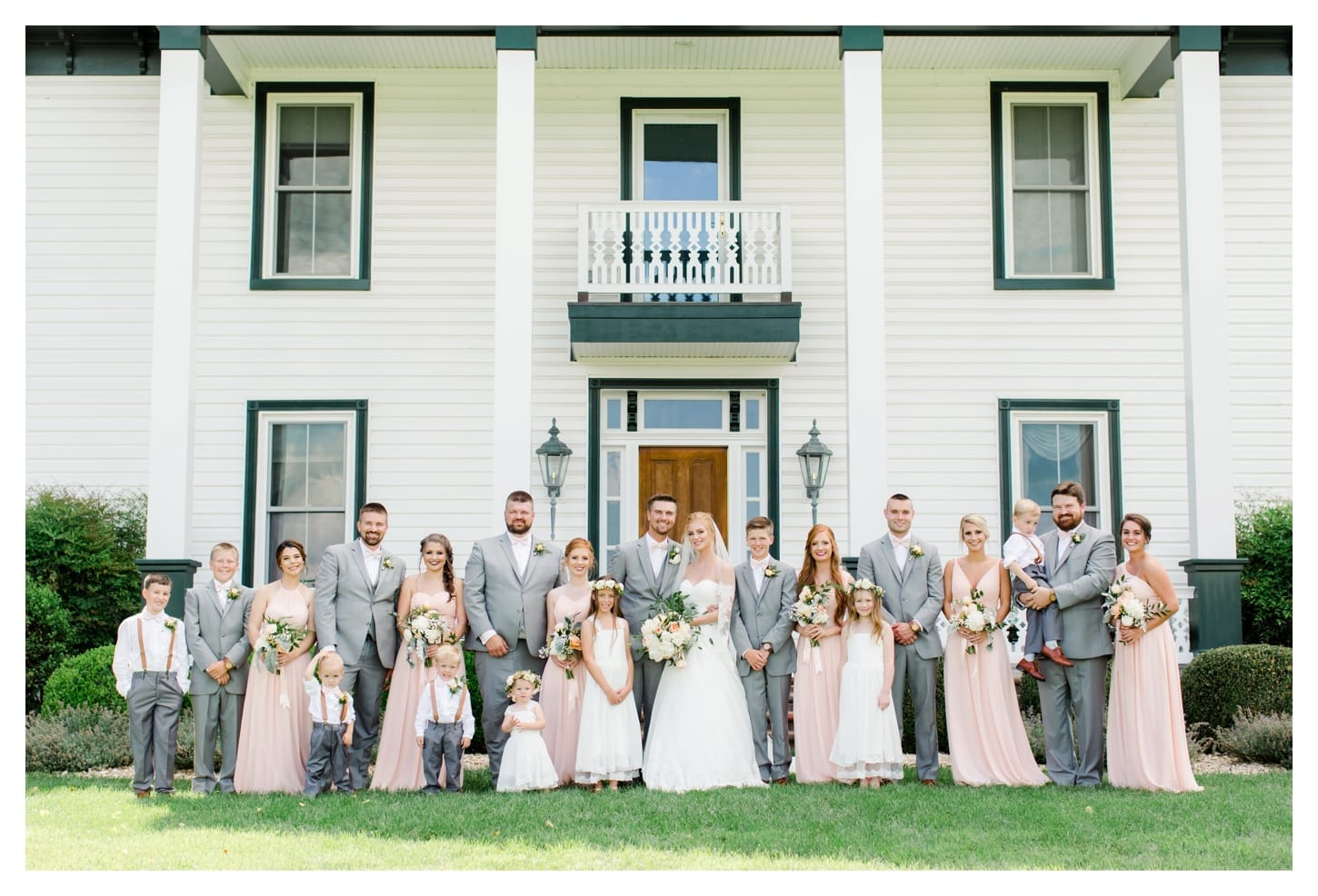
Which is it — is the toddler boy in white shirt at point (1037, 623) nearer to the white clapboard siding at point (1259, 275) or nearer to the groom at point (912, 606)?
the groom at point (912, 606)

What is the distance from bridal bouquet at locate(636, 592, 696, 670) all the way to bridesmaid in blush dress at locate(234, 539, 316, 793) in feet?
8.00

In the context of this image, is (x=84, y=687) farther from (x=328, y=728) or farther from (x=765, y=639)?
(x=765, y=639)

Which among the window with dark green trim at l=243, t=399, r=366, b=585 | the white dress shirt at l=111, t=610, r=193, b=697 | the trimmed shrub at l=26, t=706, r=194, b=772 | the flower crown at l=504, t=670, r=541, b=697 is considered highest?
the window with dark green trim at l=243, t=399, r=366, b=585

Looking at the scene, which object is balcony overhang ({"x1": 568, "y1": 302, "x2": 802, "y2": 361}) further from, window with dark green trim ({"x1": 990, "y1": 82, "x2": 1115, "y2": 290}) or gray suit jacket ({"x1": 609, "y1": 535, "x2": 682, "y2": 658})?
gray suit jacket ({"x1": 609, "y1": 535, "x2": 682, "y2": 658})

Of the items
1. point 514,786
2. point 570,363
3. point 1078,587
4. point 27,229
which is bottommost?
point 514,786

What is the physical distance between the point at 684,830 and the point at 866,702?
Result: 2.10m

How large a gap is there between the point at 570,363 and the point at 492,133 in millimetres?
2827

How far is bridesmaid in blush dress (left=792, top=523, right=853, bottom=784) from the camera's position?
9.43 meters

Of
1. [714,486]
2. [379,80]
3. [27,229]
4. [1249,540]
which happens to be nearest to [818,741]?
[714,486]

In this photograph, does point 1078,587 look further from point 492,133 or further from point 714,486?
point 492,133

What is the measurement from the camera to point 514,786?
29.5 ft

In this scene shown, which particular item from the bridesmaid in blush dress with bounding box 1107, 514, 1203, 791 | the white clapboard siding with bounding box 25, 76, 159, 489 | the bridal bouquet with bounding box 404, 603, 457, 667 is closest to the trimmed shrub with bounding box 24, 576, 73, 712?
the white clapboard siding with bounding box 25, 76, 159, 489

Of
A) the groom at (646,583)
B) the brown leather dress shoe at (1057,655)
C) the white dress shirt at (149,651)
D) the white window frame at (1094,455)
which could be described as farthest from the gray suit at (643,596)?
the white window frame at (1094,455)

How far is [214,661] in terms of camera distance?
373 inches
